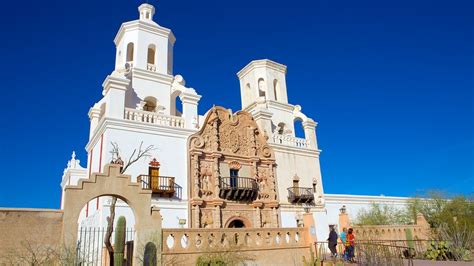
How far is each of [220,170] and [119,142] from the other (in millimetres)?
6279

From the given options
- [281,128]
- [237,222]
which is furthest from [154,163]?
[281,128]

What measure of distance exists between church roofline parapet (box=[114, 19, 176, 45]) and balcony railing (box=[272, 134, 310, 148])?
11.2 meters

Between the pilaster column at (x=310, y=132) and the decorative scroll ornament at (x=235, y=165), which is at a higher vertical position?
the pilaster column at (x=310, y=132)

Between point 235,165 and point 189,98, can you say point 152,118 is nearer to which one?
point 189,98

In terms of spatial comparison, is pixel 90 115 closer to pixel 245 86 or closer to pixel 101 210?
pixel 101 210

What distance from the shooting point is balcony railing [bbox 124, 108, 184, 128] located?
19703mm

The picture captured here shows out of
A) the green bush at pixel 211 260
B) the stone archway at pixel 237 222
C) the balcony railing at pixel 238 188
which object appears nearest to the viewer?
the green bush at pixel 211 260

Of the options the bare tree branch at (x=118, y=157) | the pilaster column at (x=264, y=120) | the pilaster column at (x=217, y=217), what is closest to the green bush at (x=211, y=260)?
the bare tree branch at (x=118, y=157)

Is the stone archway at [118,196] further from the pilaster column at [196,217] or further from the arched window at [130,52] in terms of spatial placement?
the arched window at [130,52]

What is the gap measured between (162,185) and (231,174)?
4.88m

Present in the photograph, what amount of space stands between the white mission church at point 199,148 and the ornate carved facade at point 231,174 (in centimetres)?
6

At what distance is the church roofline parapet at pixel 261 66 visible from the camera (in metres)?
29.7

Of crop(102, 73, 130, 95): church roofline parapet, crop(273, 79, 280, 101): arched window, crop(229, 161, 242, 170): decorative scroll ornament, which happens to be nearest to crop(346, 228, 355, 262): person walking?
crop(229, 161, 242, 170): decorative scroll ornament

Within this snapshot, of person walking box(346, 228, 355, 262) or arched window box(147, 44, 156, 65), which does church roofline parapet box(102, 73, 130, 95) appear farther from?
person walking box(346, 228, 355, 262)
